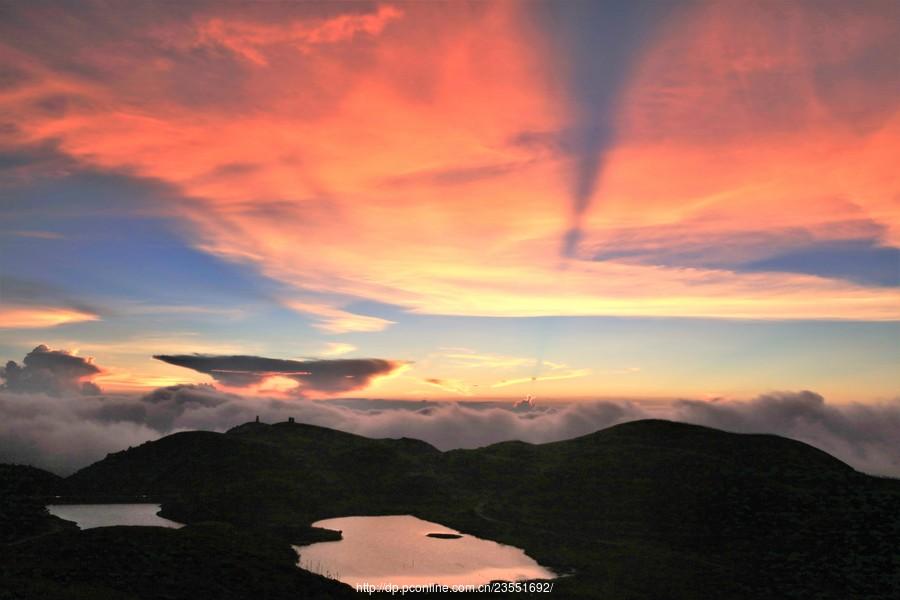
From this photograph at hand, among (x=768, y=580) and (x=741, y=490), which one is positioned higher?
(x=741, y=490)

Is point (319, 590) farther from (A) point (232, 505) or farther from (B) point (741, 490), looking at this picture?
(B) point (741, 490)

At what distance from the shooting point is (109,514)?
561ft

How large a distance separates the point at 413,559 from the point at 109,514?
9835cm

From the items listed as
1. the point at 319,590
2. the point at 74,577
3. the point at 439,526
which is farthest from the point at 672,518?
the point at 74,577

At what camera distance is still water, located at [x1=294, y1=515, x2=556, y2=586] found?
107250 mm

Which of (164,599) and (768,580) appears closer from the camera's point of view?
(164,599)

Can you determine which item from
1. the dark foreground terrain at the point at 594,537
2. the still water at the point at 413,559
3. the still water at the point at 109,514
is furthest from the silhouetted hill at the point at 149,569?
the still water at the point at 109,514

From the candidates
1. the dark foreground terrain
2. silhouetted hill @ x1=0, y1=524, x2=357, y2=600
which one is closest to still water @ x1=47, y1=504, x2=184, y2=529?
the dark foreground terrain

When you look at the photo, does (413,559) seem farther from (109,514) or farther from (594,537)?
(109,514)

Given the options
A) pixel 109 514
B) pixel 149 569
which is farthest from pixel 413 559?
pixel 109 514

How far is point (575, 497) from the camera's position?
186 m

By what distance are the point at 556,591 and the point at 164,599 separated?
57177mm

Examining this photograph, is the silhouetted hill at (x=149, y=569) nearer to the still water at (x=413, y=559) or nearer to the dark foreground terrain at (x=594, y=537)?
the dark foreground terrain at (x=594, y=537)

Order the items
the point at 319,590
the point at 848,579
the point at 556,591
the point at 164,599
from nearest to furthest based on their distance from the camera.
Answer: the point at 164,599 < the point at 319,590 < the point at 556,591 < the point at 848,579
